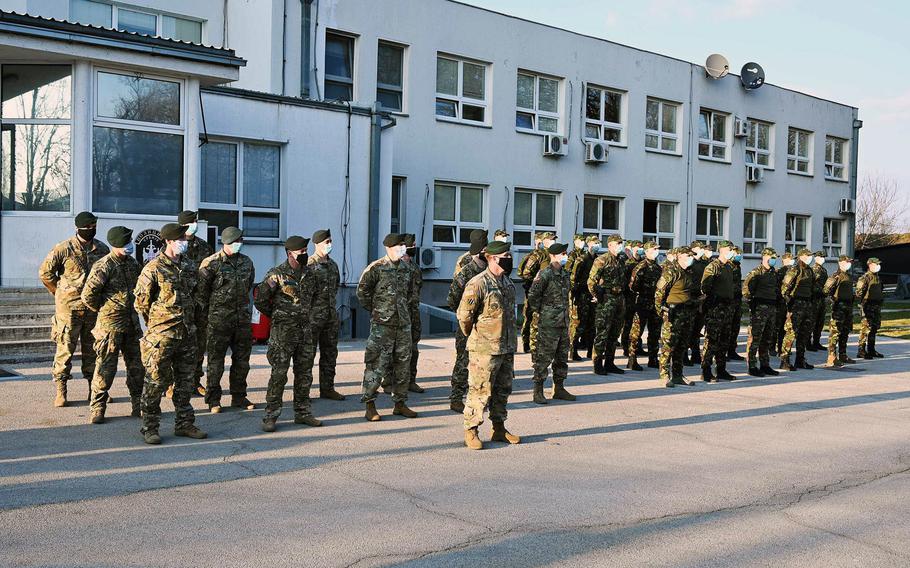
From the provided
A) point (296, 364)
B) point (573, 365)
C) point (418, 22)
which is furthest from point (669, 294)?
point (418, 22)

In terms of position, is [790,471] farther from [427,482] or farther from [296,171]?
[296,171]

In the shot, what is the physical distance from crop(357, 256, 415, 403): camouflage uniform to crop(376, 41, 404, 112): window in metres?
12.0

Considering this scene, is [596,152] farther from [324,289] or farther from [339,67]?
[324,289]

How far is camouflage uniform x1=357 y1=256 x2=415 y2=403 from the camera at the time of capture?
955cm

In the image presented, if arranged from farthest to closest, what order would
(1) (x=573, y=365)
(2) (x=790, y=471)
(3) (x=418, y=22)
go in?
1. (3) (x=418, y=22)
2. (1) (x=573, y=365)
3. (2) (x=790, y=471)

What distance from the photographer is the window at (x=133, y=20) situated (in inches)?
720

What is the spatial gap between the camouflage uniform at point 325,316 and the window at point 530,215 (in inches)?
535

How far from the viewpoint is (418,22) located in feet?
70.2

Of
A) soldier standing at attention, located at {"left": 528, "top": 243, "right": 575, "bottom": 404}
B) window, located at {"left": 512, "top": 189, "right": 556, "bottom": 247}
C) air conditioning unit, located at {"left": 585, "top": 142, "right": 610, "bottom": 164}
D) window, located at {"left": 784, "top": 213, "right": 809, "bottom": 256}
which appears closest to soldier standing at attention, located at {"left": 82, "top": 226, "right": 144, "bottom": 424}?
soldier standing at attention, located at {"left": 528, "top": 243, "right": 575, "bottom": 404}

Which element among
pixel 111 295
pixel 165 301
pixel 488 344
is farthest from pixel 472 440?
pixel 111 295

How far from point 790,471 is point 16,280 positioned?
1116 centimetres

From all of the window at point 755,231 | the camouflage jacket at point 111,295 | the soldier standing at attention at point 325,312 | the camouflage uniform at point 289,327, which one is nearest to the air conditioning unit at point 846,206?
the window at point 755,231

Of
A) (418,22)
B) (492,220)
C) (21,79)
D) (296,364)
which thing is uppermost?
(418,22)

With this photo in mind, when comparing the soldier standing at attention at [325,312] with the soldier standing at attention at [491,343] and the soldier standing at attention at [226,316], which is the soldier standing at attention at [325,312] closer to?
the soldier standing at attention at [226,316]
